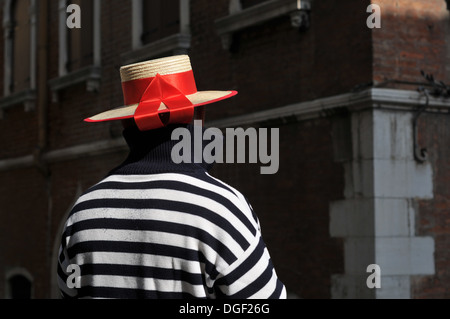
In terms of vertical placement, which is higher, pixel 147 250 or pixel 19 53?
pixel 19 53

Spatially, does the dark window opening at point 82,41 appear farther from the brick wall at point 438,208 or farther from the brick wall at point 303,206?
the brick wall at point 438,208

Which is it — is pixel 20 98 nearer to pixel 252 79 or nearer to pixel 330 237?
pixel 252 79

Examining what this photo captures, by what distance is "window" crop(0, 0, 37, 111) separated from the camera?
11844 mm

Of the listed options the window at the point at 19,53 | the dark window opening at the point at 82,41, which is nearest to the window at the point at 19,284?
the window at the point at 19,53

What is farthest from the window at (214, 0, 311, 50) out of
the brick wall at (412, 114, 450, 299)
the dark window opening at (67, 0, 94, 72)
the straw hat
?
the straw hat

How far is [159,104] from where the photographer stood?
2426mm

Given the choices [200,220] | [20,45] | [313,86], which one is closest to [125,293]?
[200,220]

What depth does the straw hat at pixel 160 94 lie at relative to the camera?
238 centimetres

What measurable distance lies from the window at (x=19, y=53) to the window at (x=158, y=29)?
9.41 feet

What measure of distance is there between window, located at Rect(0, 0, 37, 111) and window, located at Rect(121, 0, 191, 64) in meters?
2.87

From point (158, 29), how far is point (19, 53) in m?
4.14

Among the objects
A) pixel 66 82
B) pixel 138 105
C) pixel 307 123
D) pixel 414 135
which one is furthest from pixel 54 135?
pixel 138 105

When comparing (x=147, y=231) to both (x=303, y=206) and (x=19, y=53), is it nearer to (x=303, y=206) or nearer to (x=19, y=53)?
(x=303, y=206)
